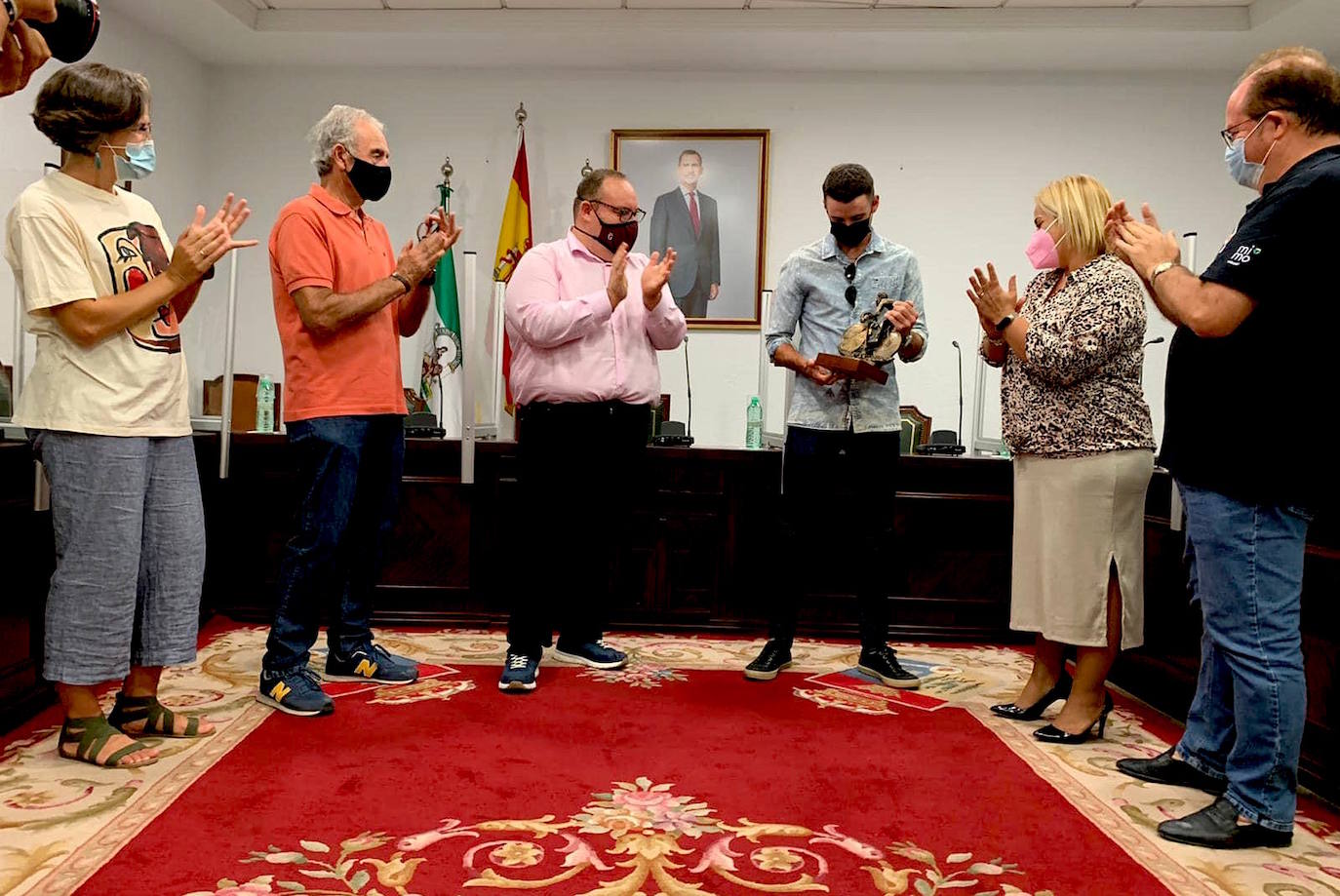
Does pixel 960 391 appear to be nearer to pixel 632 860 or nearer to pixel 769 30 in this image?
pixel 769 30

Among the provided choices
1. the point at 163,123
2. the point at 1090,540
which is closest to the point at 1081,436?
the point at 1090,540

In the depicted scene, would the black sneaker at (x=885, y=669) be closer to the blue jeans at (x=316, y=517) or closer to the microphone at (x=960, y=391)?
the blue jeans at (x=316, y=517)

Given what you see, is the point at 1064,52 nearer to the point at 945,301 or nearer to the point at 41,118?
the point at 945,301

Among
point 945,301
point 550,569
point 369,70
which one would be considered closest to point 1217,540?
point 550,569

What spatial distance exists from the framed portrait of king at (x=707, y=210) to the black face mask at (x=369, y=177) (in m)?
2.35

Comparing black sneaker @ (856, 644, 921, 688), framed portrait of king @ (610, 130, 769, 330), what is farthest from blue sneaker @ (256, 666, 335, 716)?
framed portrait of king @ (610, 130, 769, 330)

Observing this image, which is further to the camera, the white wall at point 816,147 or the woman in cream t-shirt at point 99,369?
the white wall at point 816,147

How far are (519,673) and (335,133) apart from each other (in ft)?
4.86

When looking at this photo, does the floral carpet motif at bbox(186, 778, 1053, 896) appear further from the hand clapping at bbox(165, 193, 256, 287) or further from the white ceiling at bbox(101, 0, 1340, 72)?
the white ceiling at bbox(101, 0, 1340, 72)

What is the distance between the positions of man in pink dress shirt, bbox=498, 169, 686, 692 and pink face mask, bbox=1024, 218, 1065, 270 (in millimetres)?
920

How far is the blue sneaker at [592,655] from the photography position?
9.84 ft

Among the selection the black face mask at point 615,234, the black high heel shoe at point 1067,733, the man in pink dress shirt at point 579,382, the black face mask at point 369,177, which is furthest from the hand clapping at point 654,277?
the black high heel shoe at point 1067,733

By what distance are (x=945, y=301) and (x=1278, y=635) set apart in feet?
10.9

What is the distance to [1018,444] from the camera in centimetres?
242
